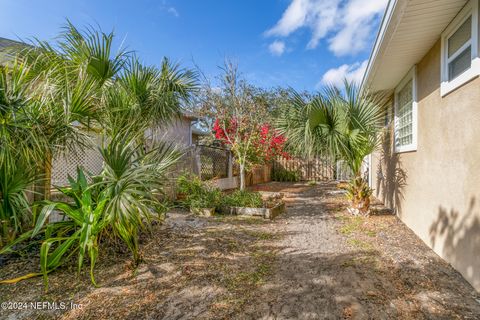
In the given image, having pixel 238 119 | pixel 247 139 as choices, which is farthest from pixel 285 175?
pixel 238 119

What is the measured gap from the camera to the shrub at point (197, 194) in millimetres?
6492

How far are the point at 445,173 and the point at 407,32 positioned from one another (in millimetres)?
2084

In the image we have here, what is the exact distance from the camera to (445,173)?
3455 mm

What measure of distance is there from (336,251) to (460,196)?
173cm

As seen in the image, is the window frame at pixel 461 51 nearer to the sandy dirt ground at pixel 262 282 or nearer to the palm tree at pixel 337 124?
the palm tree at pixel 337 124

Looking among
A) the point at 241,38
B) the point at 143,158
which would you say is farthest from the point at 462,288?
the point at 241,38

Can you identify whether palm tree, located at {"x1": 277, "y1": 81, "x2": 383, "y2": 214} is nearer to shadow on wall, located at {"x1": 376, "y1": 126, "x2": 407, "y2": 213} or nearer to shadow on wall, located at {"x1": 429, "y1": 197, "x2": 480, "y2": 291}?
shadow on wall, located at {"x1": 376, "y1": 126, "x2": 407, "y2": 213}

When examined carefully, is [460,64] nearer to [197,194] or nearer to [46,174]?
[197,194]

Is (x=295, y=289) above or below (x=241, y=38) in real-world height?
below

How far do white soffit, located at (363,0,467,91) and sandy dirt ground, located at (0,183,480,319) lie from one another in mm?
3193

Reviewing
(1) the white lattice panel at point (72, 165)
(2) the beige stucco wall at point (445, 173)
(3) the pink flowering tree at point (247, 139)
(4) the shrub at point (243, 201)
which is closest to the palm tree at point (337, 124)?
(2) the beige stucco wall at point (445, 173)

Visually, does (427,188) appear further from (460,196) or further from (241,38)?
(241,38)

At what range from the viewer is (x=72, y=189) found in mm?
3242

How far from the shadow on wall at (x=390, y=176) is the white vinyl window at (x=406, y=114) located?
0.44 metres
